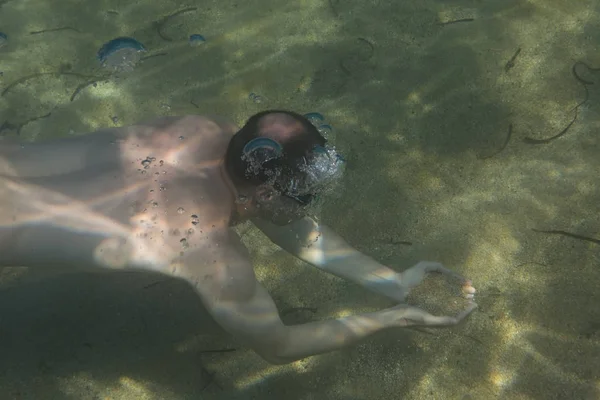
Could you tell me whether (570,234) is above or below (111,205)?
below

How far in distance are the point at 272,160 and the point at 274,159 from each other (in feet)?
0.04

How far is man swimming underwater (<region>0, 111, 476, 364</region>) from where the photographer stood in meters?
2.66

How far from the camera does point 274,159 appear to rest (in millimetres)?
2648

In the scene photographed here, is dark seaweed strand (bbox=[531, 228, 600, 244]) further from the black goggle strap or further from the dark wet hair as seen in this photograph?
the black goggle strap

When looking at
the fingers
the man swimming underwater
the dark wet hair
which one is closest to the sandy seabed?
the fingers

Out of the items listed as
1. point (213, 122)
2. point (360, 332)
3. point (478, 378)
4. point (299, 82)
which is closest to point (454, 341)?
point (478, 378)

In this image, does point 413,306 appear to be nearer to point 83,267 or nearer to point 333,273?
point 333,273

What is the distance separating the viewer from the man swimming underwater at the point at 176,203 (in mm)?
2664

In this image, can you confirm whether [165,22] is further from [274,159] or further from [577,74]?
[577,74]

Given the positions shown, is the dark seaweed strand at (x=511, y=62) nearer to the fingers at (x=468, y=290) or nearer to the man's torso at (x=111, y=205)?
the fingers at (x=468, y=290)

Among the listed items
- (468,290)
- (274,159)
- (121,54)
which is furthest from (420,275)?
(121,54)

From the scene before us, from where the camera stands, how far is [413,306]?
10.6ft

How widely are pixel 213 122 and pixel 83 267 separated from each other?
1108 mm

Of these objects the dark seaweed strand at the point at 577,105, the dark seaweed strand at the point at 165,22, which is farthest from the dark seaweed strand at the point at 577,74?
the dark seaweed strand at the point at 165,22
